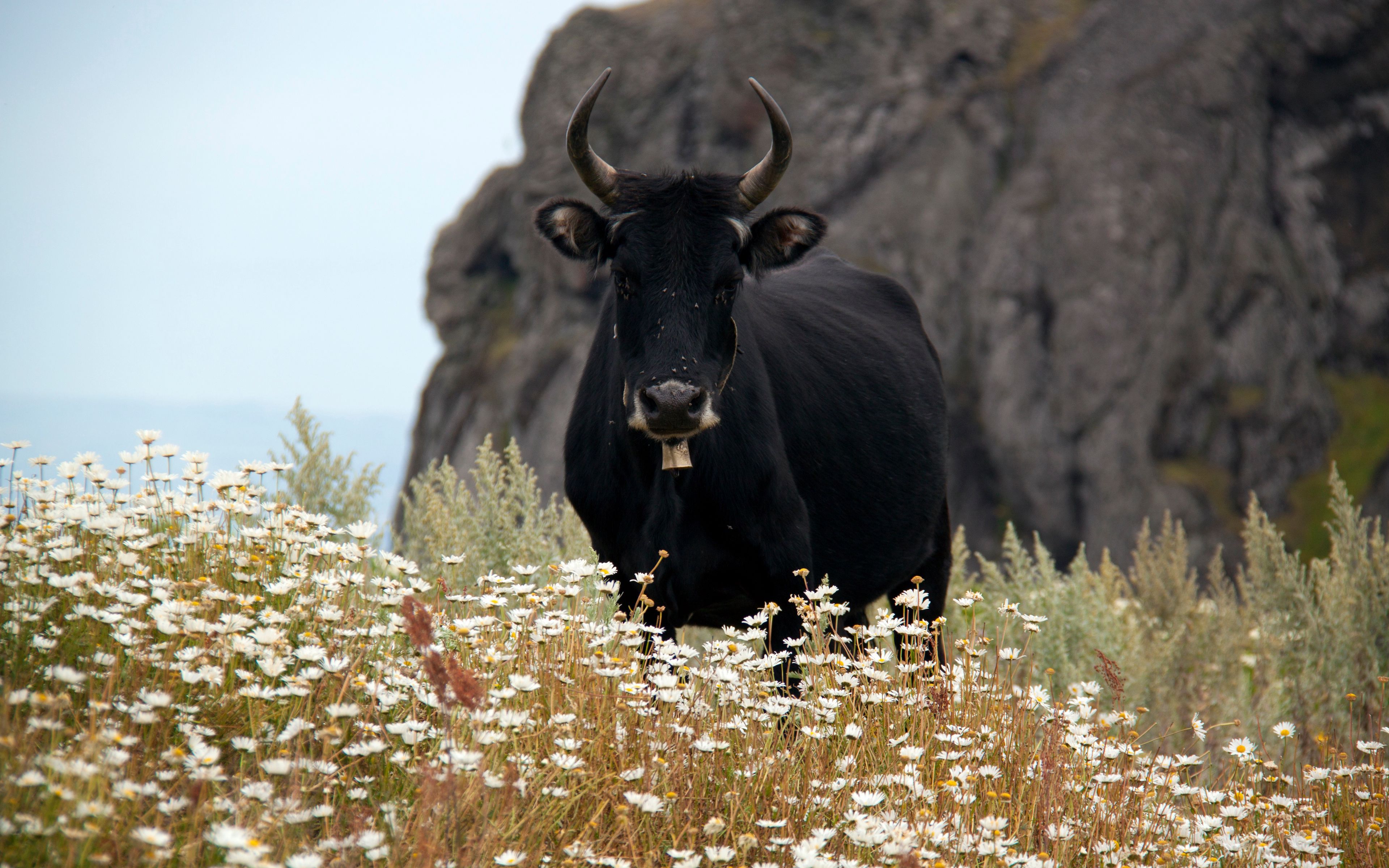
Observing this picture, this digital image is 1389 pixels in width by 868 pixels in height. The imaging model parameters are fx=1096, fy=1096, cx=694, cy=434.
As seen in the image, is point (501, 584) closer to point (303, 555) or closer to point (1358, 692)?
point (303, 555)

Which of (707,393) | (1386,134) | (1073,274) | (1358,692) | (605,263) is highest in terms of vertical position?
(1386,134)

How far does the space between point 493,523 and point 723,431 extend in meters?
2.61

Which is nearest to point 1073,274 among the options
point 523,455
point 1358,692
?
point 523,455

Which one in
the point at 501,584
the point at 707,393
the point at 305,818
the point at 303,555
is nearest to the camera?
the point at 305,818

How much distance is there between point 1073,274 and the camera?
33781mm

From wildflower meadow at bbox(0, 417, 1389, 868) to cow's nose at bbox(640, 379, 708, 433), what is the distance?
0.82 meters

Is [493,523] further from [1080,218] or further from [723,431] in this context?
[1080,218]

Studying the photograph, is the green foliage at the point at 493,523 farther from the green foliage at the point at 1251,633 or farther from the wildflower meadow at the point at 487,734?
the green foliage at the point at 1251,633

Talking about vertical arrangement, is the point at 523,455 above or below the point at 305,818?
above

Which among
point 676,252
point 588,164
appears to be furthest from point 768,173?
point 588,164

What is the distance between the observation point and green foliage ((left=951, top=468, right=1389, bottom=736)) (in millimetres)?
7117

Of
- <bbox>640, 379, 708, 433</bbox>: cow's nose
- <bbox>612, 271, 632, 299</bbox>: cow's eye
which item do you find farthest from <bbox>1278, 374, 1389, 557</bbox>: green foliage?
<bbox>640, 379, 708, 433</bbox>: cow's nose

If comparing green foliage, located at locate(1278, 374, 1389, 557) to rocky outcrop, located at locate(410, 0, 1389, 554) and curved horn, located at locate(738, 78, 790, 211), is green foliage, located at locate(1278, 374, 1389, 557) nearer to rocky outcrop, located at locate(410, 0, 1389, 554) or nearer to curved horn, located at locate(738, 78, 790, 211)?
rocky outcrop, located at locate(410, 0, 1389, 554)

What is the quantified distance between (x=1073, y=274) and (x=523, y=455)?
59.0 ft
